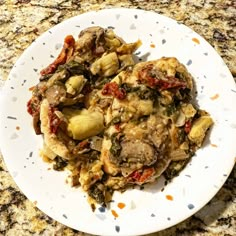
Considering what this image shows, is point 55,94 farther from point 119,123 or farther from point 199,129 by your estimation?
point 199,129

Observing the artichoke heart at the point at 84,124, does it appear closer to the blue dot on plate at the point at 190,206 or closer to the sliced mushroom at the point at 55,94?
the sliced mushroom at the point at 55,94

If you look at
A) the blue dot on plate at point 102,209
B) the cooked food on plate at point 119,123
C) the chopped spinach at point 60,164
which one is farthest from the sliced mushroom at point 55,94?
the blue dot on plate at point 102,209

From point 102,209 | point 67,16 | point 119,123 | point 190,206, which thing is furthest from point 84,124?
point 67,16

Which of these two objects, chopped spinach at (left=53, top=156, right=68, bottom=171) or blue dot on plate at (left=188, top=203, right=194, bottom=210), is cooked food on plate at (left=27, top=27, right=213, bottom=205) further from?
blue dot on plate at (left=188, top=203, right=194, bottom=210)

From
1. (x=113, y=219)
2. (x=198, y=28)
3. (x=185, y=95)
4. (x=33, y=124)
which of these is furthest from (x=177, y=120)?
(x=198, y=28)

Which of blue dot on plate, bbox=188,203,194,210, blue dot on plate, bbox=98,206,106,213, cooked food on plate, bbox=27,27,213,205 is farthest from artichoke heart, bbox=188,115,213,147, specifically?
blue dot on plate, bbox=98,206,106,213

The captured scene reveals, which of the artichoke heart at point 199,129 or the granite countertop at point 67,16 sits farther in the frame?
the granite countertop at point 67,16

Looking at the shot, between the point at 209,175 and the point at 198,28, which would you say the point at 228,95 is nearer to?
the point at 209,175
